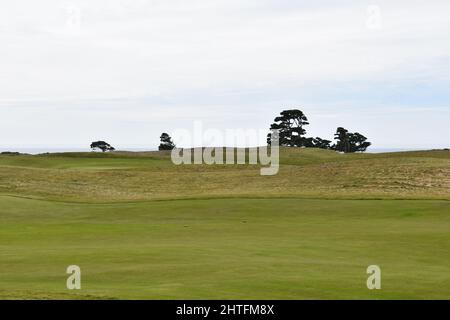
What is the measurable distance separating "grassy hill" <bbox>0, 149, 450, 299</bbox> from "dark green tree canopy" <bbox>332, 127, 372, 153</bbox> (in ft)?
296

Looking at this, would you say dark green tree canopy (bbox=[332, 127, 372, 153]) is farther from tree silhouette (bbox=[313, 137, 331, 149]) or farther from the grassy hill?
the grassy hill

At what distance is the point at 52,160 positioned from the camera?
106438mm

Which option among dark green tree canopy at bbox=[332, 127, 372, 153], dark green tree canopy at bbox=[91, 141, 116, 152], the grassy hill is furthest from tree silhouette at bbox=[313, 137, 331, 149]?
the grassy hill

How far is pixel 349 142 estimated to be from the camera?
16700cm

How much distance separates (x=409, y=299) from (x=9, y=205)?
1468 inches

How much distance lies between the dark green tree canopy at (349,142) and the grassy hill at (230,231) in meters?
90.2

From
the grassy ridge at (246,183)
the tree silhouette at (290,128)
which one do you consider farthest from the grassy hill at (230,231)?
the tree silhouette at (290,128)

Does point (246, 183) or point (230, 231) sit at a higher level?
point (246, 183)

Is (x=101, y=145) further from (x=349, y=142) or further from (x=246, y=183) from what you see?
(x=246, y=183)

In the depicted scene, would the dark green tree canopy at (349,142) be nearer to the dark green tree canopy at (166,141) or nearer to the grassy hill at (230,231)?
the dark green tree canopy at (166,141)

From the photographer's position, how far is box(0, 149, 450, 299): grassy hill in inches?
765

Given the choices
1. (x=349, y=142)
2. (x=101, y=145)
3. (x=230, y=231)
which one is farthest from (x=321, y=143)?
(x=230, y=231)

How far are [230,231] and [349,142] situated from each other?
133963 millimetres

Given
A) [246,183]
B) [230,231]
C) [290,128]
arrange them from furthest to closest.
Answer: [290,128] < [246,183] < [230,231]
